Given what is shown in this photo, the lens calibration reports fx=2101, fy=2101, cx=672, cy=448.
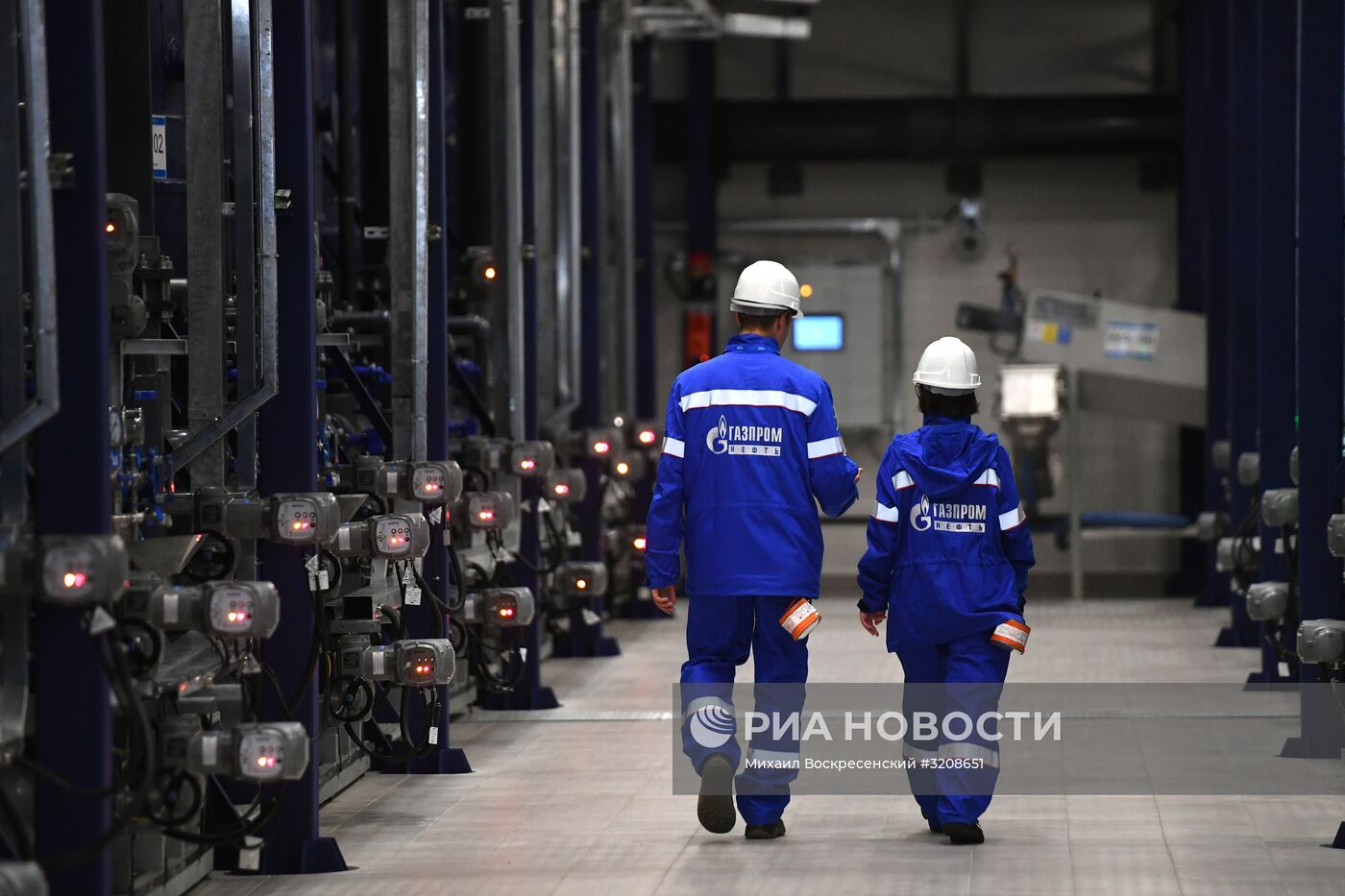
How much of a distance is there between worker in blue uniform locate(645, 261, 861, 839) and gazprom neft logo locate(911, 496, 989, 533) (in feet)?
0.75

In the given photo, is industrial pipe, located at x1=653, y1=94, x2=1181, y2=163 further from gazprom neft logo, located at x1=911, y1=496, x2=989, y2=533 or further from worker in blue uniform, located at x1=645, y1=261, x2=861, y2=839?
gazprom neft logo, located at x1=911, y1=496, x2=989, y2=533

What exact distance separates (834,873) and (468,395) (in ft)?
15.4

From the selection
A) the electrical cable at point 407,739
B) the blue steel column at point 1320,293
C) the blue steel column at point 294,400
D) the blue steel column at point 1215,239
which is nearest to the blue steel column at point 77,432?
the blue steel column at point 294,400

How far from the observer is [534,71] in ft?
34.8

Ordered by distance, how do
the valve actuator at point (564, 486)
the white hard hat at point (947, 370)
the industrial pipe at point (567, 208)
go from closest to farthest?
the white hard hat at point (947, 370)
the valve actuator at point (564, 486)
the industrial pipe at point (567, 208)

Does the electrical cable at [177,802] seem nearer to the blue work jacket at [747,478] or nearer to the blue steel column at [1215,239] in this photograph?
the blue work jacket at [747,478]

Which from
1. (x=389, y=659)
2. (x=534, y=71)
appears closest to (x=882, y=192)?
(x=534, y=71)

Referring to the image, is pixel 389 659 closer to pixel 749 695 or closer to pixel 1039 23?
pixel 749 695

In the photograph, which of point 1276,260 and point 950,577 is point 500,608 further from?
point 1276,260

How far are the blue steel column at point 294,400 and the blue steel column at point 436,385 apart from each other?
5.54 feet

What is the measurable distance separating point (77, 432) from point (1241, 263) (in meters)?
9.38

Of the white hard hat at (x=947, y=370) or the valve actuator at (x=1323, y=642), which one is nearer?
the white hard hat at (x=947, y=370)

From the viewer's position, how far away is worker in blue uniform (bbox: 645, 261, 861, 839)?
6305mm

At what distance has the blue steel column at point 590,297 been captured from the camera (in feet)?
41.2
